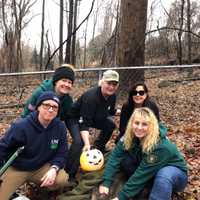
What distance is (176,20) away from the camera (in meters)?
26.8

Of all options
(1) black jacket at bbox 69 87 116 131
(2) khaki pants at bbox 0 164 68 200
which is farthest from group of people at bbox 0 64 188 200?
(1) black jacket at bbox 69 87 116 131

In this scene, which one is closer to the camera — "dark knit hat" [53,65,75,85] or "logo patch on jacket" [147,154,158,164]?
"logo patch on jacket" [147,154,158,164]

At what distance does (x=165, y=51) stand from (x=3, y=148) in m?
24.6

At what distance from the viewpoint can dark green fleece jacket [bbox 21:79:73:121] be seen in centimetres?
488

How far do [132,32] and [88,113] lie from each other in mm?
4410

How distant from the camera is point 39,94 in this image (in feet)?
15.9

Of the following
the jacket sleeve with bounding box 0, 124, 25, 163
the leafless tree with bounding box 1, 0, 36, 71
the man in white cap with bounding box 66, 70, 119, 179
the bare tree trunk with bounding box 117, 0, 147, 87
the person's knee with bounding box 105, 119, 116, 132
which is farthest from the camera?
the leafless tree with bounding box 1, 0, 36, 71

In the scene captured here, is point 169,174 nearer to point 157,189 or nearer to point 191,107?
point 157,189

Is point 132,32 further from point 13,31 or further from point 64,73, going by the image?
point 13,31

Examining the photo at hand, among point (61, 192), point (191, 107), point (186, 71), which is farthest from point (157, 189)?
point (186, 71)

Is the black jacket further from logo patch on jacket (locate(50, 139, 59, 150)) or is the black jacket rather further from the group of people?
logo patch on jacket (locate(50, 139, 59, 150))

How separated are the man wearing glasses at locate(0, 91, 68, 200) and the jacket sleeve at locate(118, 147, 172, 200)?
873 millimetres

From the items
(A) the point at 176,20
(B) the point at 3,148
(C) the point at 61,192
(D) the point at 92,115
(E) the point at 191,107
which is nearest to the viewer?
(B) the point at 3,148

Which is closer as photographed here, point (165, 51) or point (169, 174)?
point (169, 174)
